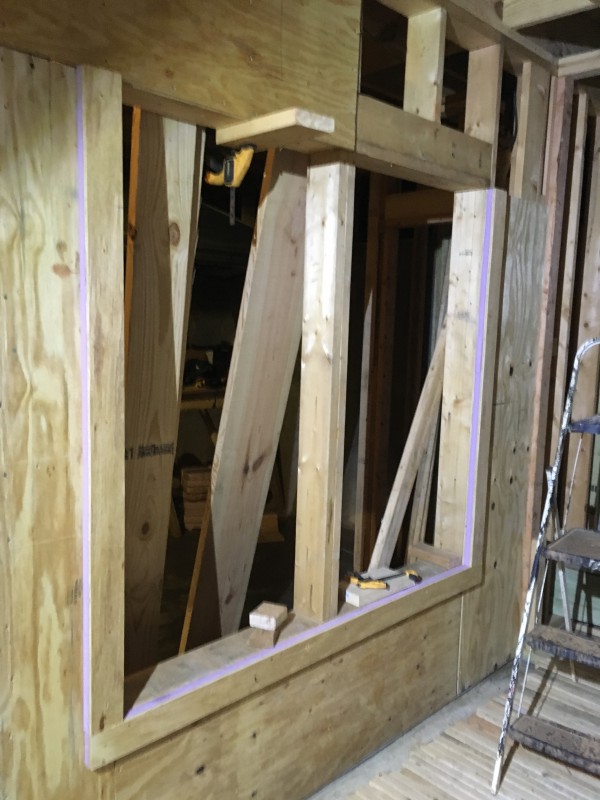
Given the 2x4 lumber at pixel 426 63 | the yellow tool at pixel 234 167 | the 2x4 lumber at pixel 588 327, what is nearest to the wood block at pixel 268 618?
the yellow tool at pixel 234 167

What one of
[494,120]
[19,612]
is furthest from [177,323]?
[494,120]

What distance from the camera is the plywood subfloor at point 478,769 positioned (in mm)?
2027


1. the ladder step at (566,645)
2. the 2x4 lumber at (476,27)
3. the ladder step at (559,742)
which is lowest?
the ladder step at (559,742)

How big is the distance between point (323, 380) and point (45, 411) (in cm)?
80

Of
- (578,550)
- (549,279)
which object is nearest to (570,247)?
(549,279)

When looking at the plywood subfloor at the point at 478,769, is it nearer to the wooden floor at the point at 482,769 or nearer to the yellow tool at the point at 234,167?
the wooden floor at the point at 482,769

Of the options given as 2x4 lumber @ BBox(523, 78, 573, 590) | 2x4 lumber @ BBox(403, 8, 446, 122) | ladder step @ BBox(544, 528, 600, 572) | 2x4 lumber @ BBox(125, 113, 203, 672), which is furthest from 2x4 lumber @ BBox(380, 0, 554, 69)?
ladder step @ BBox(544, 528, 600, 572)

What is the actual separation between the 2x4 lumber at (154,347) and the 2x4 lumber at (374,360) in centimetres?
181

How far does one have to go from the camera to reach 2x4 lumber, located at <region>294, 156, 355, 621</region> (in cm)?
185

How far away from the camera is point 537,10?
7.04 ft

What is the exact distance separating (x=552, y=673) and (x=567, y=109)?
222 cm

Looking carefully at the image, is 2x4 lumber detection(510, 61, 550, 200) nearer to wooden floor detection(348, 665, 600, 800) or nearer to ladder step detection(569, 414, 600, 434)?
ladder step detection(569, 414, 600, 434)

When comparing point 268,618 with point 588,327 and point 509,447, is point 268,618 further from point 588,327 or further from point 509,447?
point 588,327

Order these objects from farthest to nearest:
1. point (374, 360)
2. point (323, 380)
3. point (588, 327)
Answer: point (374, 360) → point (588, 327) → point (323, 380)
